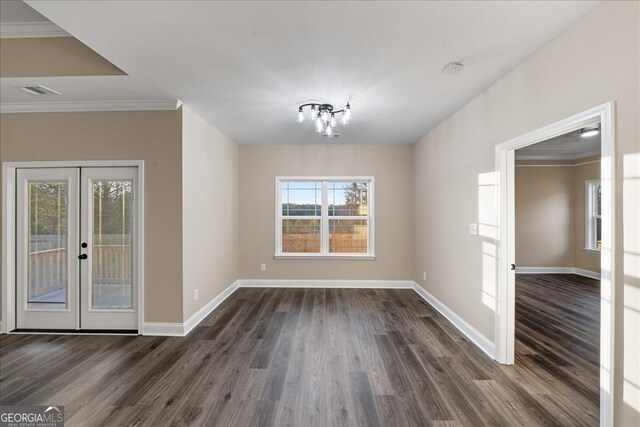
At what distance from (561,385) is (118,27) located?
421cm

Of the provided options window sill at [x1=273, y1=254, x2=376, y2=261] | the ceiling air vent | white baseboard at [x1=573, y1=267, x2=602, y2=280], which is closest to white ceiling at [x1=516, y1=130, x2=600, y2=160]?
white baseboard at [x1=573, y1=267, x2=602, y2=280]

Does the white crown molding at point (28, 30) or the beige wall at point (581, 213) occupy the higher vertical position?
the white crown molding at point (28, 30)

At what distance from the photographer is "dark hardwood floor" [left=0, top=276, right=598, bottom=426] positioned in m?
2.01

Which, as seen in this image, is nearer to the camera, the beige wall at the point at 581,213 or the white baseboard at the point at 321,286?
the white baseboard at the point at 321,286

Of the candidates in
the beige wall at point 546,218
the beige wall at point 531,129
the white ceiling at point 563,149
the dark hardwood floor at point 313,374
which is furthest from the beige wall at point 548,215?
the beige wall at point 531,129

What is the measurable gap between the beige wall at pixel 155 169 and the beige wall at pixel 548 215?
7.00 meters

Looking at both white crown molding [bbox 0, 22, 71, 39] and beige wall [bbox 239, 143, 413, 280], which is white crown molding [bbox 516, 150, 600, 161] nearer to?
beige wall [bbox 239, 143, 413, 280]

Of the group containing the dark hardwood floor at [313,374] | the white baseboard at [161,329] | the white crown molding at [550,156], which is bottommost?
the dark hardwood floor at [313,374]

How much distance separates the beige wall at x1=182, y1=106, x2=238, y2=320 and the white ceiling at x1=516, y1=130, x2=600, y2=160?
5.80 meters

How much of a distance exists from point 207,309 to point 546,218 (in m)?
7.27

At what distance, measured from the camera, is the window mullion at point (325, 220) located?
18.0 feet

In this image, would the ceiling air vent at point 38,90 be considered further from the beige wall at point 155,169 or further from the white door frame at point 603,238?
the white door frame at point 603,238

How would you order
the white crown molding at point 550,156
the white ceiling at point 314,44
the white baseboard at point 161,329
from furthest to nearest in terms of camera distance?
the white crown molding at point 550,156 → the white baseboard at point 161,329 → the white ceiling at point 314,44

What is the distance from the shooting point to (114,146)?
10.9 feet
